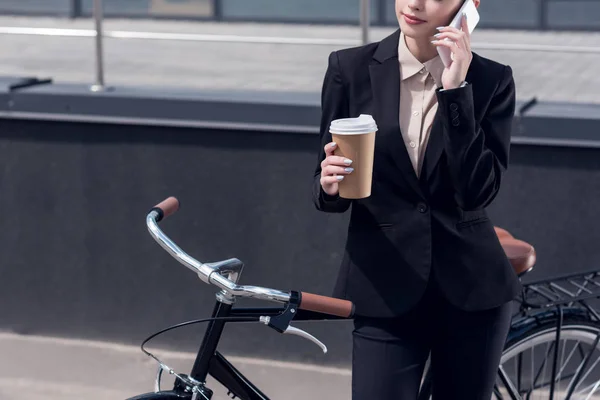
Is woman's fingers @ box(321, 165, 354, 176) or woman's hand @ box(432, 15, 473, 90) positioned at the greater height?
woman's hand @ box(432, 15, 473, 90)

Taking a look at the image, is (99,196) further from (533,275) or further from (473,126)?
(473,126)

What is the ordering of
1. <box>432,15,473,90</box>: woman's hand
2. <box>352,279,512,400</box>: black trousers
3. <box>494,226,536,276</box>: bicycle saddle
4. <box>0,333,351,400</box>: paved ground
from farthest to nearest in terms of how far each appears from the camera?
<box>0,333,351,400</box>: paved ground
<box>494,226,536,276</box>: bicycle saddle
<box>352,279,512,400</box>: black trousers
<box>432,15,473,90</box>: woman's hand

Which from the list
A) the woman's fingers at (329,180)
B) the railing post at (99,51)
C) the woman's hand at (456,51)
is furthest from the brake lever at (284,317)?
the railing post at (99,51)

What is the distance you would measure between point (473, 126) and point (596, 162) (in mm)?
2166

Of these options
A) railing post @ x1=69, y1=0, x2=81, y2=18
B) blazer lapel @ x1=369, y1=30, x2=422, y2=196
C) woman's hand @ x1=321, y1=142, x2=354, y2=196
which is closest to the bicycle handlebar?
woman's hand @ x1=321, y1=142, x2=354, y2=196

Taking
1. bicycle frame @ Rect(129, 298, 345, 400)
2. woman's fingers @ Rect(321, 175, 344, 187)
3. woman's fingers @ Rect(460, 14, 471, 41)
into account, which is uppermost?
woman's fingers @ Rect(460, 14, 471, 41)

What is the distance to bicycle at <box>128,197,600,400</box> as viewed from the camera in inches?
97.7

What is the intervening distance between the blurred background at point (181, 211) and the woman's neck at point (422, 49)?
6.48 ft

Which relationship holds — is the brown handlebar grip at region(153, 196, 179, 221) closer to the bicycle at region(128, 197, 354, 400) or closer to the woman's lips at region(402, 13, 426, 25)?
the bicycle at region(128, 197, 354, 400)

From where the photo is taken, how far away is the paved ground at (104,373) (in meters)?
5.00

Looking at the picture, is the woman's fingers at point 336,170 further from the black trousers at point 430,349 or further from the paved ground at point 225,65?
the paved ground at point 225,65

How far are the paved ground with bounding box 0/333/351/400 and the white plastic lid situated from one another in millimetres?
2570

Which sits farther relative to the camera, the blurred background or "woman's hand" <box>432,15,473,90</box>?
the blurred background

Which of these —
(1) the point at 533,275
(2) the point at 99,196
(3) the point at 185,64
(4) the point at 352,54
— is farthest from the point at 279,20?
(4) the point at 352,54
